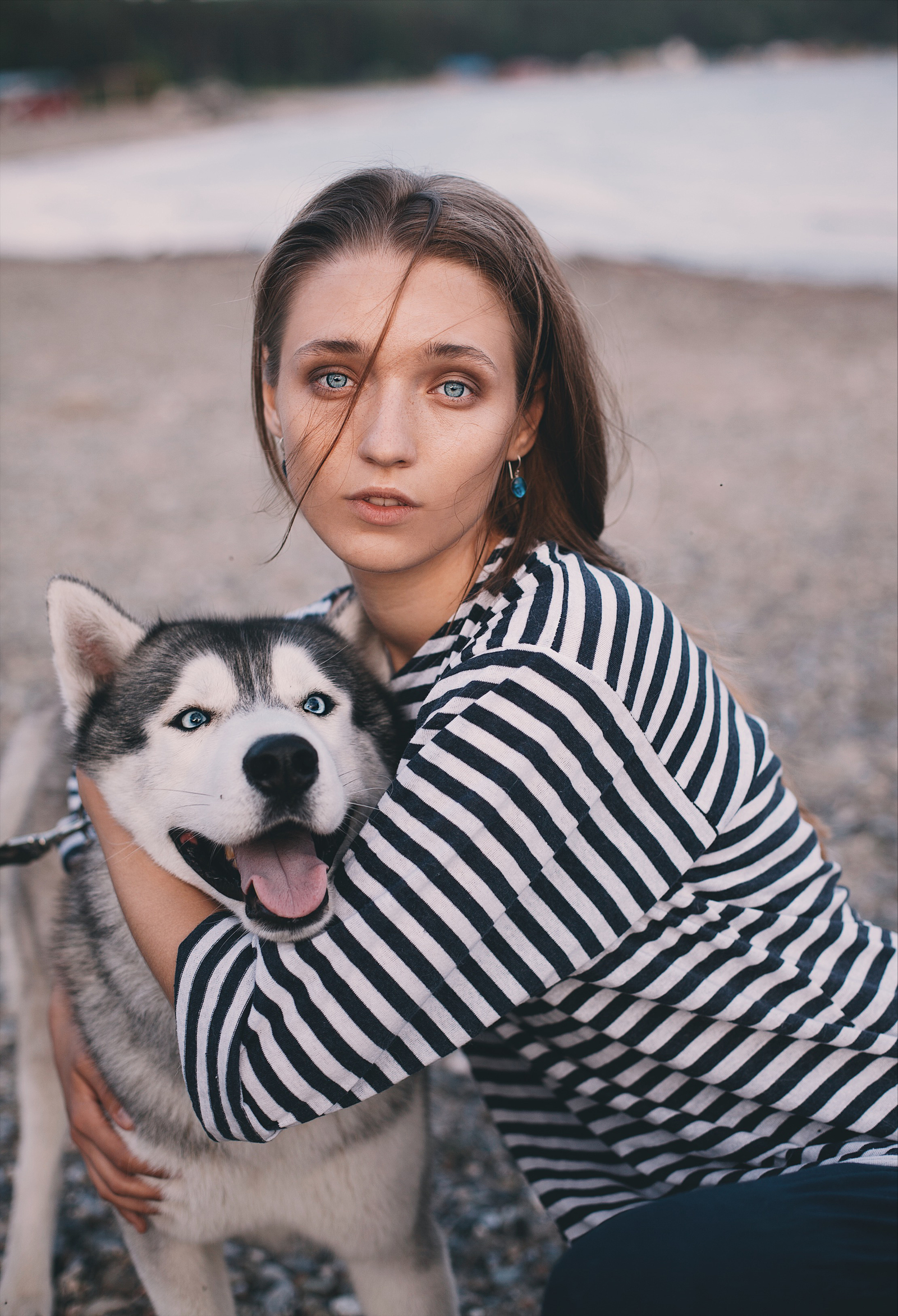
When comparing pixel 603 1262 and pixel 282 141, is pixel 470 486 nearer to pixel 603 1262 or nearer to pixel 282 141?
pixel 603 1262

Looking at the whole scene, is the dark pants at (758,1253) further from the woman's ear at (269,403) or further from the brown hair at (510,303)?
the woman's ear at (269,403)

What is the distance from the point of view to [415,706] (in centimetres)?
199

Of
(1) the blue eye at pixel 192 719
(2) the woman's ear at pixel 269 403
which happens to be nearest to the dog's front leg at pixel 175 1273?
(1) the blue eye at pixel 192 719

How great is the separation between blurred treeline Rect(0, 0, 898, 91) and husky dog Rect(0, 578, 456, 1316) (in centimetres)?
2788

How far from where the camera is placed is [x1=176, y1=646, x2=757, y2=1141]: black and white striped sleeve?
1.40 meters

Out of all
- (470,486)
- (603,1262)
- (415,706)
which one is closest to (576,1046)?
(603,1262)

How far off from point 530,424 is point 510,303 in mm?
275

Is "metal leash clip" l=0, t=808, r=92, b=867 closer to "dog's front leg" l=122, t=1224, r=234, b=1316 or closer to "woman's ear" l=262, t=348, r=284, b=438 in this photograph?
"dog's front leg" l=122, t=1224, r=234, b=1316

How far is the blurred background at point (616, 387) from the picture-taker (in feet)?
9.48

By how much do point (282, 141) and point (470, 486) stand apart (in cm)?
3354

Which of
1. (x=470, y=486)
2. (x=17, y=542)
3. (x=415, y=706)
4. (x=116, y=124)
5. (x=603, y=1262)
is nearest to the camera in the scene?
(x=603, y=1262)

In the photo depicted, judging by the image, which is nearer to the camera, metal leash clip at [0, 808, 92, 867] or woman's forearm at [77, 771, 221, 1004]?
woman's forearm at [77, 771, 221, 1004]

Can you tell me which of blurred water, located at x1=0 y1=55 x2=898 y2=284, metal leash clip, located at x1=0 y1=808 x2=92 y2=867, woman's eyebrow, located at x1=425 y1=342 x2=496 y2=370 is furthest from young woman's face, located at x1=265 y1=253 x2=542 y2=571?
blurred water, located at x1=0 y1=55 x2=898 y2=284

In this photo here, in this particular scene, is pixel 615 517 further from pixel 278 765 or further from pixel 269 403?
pixel 278 765
